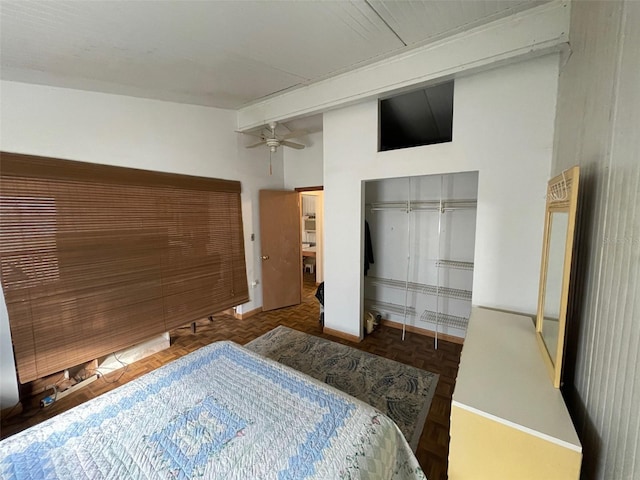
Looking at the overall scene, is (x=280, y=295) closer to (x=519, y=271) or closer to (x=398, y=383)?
(x=398, y=383)

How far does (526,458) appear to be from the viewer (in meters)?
1.01

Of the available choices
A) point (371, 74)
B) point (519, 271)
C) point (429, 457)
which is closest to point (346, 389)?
point (429, 457)

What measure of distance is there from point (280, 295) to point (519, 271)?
10.8ft

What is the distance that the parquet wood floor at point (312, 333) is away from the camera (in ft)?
6.15

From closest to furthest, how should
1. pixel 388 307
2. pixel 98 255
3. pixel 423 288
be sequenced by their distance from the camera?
pixel 98 255 < pixel 423 288 < pixel 388 307

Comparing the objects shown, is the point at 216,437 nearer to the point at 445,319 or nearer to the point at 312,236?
the point at 445,319

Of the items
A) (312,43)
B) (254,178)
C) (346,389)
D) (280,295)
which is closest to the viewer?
(312,43)

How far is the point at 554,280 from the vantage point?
1.42 metres

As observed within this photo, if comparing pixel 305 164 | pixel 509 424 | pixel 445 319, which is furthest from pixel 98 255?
pixel 445 319

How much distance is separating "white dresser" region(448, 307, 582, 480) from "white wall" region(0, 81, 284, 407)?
10.6 feet

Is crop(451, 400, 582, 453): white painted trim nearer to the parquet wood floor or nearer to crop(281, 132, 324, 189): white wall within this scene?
the parquet wood floor

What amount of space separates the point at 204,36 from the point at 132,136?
4.78ft

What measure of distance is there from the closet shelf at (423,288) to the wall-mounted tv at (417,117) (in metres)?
1.77

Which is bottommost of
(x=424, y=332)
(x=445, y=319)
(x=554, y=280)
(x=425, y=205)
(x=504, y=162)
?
(x=424, y=332)
